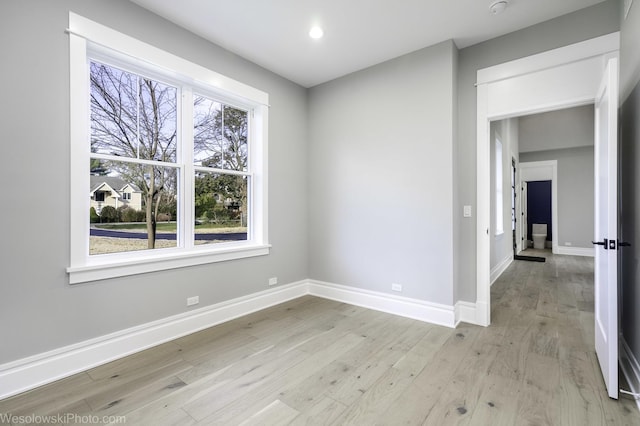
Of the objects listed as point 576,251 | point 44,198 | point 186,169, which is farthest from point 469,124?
point 576,251

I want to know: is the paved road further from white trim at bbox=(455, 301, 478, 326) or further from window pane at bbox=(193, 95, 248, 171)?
white trim at bbox=(455, 301, 478, 326)

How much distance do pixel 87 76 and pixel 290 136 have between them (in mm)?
2284

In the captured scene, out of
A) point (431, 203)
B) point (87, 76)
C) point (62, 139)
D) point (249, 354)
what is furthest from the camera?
point (431, 203)

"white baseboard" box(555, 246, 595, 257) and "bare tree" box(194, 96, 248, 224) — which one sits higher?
"bare tree" box(194, 96, 248, 224)

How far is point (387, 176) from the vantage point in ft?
11.7

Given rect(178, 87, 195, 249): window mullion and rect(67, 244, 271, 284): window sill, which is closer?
rect(67, 244, 271, 284): window sill

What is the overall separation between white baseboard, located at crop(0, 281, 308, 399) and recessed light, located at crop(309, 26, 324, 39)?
2988 millimetres

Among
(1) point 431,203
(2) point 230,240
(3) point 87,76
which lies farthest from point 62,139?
(1) point 431,203

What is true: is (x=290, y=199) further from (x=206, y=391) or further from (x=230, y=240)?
(x=206, y=391)

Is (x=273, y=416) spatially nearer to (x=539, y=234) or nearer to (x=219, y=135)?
(x=219, y=135)

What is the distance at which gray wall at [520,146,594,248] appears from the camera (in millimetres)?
7469

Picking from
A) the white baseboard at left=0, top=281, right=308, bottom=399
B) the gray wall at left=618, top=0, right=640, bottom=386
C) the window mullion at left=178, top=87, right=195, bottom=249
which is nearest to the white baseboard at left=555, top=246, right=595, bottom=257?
the gray wall at left=618, top=0, right=640, bottom=386

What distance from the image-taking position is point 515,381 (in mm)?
2082

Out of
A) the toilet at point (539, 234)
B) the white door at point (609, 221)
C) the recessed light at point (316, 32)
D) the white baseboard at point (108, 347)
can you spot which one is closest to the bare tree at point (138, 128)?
the white baseboard at point (108, 347)
